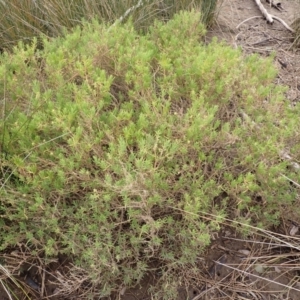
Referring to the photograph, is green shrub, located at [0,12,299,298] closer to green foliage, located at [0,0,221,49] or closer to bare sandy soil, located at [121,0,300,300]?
bare sandy soil, located at [121,0,300,300]

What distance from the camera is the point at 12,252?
72.3 inches

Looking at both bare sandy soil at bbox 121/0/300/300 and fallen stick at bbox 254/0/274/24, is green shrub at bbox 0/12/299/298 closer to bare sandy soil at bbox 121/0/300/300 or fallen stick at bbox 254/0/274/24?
bare sandy soil at bbox 121/0/300/300

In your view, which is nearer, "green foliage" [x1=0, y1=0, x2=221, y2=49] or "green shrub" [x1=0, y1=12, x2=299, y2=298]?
"green shrub" [x1=0, y1=12, x2=299, y2=298]

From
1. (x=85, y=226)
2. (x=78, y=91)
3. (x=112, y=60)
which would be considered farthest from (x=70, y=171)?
(x=112, y=60)

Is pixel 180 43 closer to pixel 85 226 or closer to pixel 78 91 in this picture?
pixel 78 91

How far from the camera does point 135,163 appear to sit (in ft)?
5.40

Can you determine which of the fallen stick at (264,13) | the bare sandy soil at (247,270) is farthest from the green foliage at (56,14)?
the bare sandy soil at (247,270)

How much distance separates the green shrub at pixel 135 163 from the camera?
1.72m

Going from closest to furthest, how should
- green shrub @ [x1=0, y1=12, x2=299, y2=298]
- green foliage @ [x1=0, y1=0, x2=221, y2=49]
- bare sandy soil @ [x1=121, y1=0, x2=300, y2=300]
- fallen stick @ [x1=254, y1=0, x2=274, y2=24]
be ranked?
green shrub @ [x1=0, y1=12, x2=299, y2=298]
bare sandy soil @ [x1=121, y1=0, x2=300, y2=300]
green foliage @ [x1=0, y1=0, x2=221, y2=49]
fallen stick @ [x1=254, y1=0, x2=274, y2=24]

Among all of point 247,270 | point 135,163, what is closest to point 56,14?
point 135,163

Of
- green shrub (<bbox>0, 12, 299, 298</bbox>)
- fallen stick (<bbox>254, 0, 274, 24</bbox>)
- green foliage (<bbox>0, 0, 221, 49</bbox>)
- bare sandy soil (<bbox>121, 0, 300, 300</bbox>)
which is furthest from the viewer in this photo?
fallen stick (<bbox>254, 0, 274, 24</bbox>)

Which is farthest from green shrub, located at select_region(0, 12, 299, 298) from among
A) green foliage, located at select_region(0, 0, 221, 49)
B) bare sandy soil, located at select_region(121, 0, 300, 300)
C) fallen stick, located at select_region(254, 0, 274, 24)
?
fallen stick, located at select_region(254, 0, 274, 24)

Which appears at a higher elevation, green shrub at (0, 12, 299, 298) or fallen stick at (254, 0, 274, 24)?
green shrub at (0, 12, 299, 298)

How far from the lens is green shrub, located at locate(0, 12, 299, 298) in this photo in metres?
1.72
